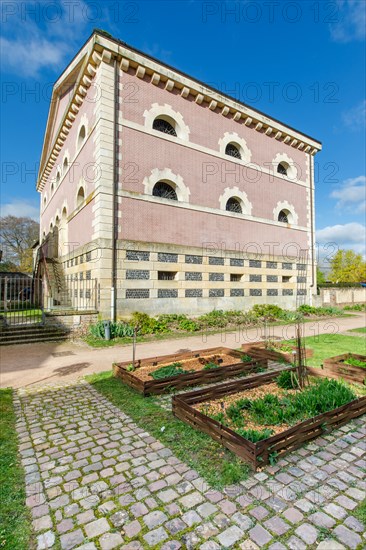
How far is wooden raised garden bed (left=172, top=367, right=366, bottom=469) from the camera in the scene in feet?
11.4

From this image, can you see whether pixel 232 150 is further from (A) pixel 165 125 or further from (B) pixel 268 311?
(B) pixel 268 311

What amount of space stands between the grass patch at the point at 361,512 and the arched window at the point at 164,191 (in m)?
14.0

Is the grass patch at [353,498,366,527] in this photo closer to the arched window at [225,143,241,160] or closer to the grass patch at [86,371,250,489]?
Result: the grass patch at [86,371,250,489]

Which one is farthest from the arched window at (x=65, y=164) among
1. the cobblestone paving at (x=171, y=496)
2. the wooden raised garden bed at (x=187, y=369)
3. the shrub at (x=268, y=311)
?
the cobblestone paving at (x=171, y=496)

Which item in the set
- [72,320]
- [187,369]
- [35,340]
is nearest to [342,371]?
[187,369]

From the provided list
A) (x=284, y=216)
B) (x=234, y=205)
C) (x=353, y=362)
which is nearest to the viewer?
(x=353, y=362)

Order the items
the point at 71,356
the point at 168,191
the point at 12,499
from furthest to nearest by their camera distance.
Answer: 1. the point at 168,191
2. the point at 71,356
3. the point at 12,499

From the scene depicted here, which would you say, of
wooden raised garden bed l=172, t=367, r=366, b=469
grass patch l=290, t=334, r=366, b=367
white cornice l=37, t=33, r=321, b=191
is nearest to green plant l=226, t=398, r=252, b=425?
wooden raised garden bed l=172, t=367, r=366, b=469

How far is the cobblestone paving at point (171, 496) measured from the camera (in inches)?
97.1

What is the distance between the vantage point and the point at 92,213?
14.0m

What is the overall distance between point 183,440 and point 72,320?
9.42 meters

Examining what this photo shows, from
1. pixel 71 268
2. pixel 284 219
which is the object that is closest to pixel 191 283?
pixel 71 268

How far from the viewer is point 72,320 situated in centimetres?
1226

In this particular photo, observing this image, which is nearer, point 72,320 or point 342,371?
point 342,371
